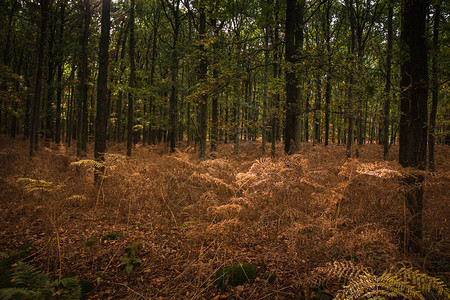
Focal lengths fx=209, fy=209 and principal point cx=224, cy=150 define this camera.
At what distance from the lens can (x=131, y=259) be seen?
3508 millimetres

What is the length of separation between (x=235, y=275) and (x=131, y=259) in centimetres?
181

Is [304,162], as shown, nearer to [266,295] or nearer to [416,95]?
[416,95]

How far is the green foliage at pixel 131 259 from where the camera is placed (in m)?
3.35

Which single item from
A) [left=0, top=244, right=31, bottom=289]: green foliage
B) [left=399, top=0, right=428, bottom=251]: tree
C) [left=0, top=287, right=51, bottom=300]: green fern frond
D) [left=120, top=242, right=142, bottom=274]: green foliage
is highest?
[left=399, top=0, right=428, bottom=251]: tree

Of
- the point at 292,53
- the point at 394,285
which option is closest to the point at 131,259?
the point at 394,285

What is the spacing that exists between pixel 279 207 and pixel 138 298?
299 centimetres

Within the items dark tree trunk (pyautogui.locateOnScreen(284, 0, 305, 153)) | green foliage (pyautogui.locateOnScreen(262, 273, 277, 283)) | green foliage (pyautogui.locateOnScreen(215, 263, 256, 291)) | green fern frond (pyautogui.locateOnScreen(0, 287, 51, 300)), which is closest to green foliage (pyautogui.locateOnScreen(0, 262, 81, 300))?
green fern frond (pyautogui.locateOnScreen(0, 287, 51, 300))

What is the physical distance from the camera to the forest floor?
2.84m

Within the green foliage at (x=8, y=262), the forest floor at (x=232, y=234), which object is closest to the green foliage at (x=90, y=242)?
the forest floor at (x=232, y=234)

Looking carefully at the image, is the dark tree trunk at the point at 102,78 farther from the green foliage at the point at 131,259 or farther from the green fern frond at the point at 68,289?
the green fern frond at the point at 68,289

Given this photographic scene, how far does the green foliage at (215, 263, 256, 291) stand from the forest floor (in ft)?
0.28

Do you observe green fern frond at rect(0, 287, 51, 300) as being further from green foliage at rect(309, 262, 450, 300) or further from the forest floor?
green foliage at rect(309, 262, 450, 300)

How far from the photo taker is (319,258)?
3.14 m

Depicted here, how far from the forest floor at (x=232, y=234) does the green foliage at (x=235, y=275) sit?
84mm
